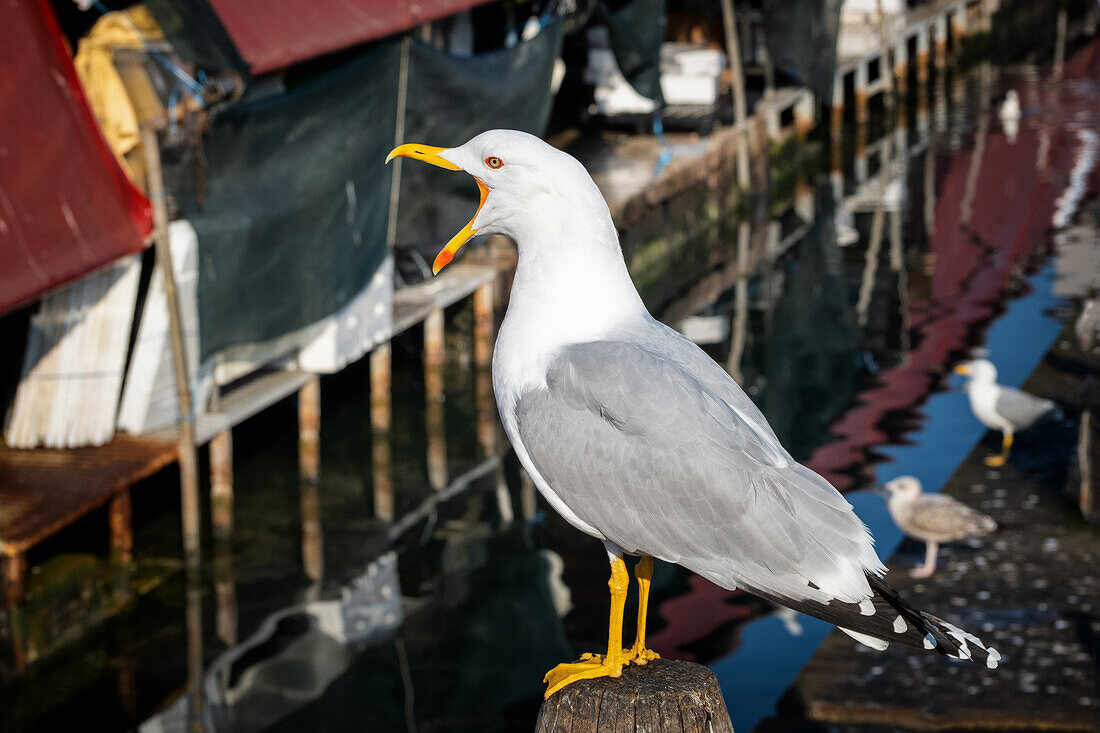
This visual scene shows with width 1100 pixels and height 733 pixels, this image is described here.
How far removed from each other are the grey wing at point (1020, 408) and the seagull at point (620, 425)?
7.66 metres

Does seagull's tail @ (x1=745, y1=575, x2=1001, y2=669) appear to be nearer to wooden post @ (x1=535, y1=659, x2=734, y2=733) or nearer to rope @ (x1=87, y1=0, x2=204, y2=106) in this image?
wooden post @ (x1=535, y1=659, x2=734, y2=733)

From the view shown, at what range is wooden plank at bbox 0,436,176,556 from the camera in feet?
27.5

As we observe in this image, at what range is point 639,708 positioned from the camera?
3422 mm

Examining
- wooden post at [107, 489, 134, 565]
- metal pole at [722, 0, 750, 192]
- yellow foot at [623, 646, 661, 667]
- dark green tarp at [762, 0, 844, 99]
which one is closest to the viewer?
yellow foot at [623, 646, 661, 667]

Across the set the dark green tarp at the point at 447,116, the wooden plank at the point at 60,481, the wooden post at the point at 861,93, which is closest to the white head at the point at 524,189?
the wooden plank at the point at 60,481

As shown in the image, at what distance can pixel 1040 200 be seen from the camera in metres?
20.3

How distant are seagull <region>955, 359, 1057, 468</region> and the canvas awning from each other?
502cm

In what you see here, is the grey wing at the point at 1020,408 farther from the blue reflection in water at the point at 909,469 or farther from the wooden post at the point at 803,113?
the wooden post at the point at 803,113

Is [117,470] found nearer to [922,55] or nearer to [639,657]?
[639,657]

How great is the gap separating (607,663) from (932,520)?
579cm

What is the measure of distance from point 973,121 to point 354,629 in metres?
19.5

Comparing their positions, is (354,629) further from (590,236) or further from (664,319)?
(664,319)

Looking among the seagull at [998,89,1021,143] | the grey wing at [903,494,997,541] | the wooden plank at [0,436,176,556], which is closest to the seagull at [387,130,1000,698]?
the wooden plank at [0,436,176,556]

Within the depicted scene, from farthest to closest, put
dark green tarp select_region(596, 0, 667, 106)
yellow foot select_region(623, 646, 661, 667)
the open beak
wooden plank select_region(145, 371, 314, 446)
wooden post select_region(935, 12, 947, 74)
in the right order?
wooden post select_region(935, 12, 947, 74) < dark green tarp select_region(596, 0, 667, 106) < wooden plank select_region(145, 371, 314, 446) < the open beak < yellow foot select_region(623, 646, 661, 667)
